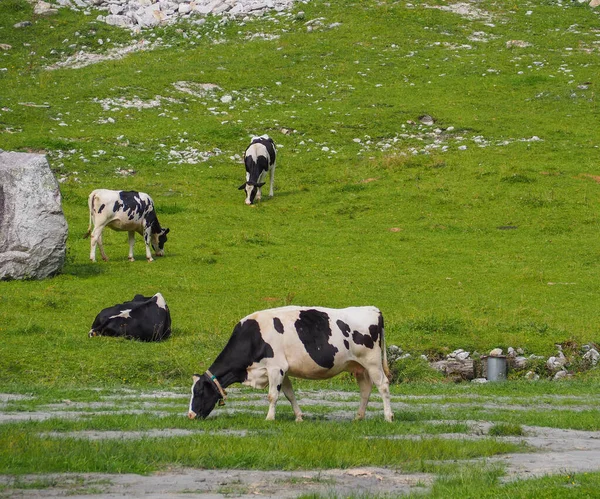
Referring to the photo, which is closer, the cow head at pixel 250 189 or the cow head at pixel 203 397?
the cow head at pixel 203 397

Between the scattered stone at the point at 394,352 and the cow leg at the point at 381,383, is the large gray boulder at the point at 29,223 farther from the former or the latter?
the cow leg at the point at 381,383

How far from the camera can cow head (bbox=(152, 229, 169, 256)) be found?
30.8 metres

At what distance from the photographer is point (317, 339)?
14.1m

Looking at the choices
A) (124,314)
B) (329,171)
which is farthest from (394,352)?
(329,171)

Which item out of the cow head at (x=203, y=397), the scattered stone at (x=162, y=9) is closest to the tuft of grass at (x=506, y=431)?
the cow head at (x=203, y=397)

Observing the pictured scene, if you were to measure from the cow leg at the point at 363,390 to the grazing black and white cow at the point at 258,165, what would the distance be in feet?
76.0

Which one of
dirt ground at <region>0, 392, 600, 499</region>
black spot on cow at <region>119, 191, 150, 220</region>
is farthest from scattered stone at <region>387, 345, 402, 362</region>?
black spot on cow at <region>119, 191, 150, 220</region>

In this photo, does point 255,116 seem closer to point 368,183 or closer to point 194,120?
point 194,120

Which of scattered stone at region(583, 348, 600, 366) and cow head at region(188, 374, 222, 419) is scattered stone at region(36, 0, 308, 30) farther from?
cow head at region(188, 374, 222, 419)

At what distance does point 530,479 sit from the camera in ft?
33.2

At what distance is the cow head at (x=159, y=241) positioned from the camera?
101 ft

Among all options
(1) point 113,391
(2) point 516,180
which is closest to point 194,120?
(2) point 516,180

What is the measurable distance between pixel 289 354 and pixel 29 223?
1411 cm

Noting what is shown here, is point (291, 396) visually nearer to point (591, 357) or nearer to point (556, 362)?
point (556, 362)
